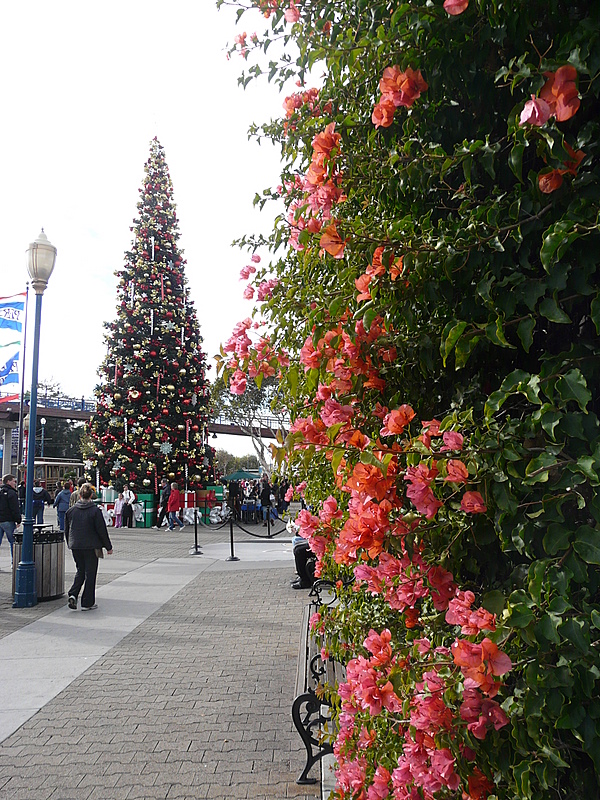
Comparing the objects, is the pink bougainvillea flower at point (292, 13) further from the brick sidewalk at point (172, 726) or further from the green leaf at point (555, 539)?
the brick sidewalk at point (172, 726)

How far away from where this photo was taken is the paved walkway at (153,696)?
4262 mm

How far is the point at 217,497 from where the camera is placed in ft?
94.4

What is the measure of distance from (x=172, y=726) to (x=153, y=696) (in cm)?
80

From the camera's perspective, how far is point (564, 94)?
140 cm

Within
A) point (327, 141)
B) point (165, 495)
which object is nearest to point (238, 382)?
point (327, 141)

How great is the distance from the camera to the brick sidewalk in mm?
4176

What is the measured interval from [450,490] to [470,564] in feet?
0.69

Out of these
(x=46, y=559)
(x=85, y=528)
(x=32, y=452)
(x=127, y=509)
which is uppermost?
(x=32, y=452)

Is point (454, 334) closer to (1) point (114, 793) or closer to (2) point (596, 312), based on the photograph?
(2) point (596, 312)

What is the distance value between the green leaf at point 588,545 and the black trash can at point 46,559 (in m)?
9.75

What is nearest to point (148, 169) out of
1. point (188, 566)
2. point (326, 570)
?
point (188, 566)

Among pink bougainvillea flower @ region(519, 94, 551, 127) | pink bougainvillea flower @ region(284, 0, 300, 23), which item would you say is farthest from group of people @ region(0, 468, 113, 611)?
pink bougainvillea flower @ region(519, 94, 551, 127)

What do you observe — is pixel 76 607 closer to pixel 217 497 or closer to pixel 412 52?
pixel 412 52

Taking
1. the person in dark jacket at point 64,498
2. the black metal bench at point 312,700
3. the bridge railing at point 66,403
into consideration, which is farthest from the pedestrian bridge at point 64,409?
the black metal bench at point 312,700
